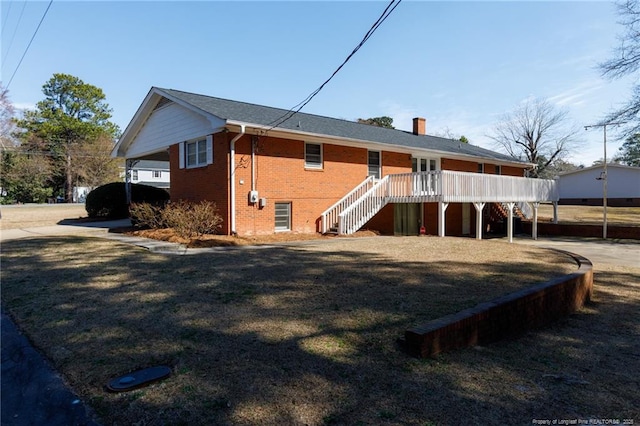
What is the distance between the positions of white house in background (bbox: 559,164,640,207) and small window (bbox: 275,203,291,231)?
37.9 m

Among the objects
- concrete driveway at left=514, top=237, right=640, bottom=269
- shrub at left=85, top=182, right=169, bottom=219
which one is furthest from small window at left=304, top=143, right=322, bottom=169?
concrete driveway at left=514, top=237, right=640, bottom=269

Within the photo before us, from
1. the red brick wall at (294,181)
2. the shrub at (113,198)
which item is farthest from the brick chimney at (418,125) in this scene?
the shrub at (113,198)

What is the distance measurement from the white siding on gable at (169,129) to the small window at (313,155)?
3648 mm

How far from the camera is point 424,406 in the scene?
3023mm

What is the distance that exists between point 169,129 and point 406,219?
1131cm

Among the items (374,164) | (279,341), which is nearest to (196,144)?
(374,164)

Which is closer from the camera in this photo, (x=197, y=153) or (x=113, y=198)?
(x=197, y=153)

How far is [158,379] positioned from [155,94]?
15.3m

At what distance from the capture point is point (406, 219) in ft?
61.0

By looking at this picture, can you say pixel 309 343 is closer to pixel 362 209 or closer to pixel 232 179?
pixel 232 179

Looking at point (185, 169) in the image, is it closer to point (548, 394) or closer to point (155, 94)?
point (155, 94)

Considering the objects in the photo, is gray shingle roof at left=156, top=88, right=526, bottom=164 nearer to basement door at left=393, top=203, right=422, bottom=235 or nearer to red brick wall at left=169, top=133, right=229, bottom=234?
red brick wall at left=169, top=133, right=229, bottom=234

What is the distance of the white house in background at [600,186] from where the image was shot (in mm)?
40312

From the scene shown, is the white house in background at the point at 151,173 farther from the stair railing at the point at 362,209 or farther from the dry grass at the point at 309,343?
the dry grass at the point at 309,343
